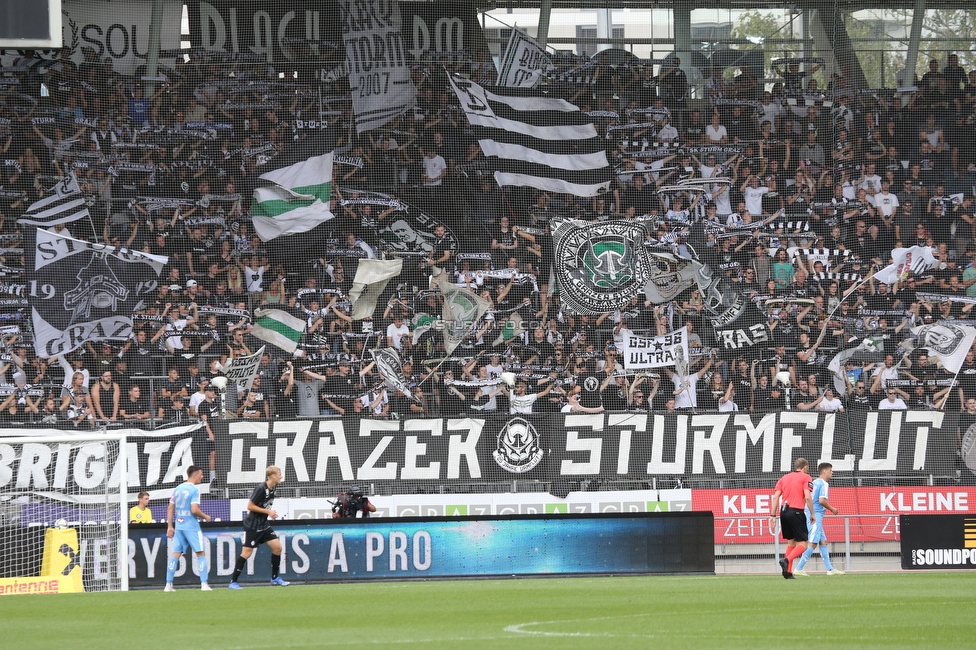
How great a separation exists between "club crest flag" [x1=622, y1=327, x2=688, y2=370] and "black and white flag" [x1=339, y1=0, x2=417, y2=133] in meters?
6.46

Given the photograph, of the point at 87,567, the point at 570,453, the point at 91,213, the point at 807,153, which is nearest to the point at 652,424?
the point at 570,453

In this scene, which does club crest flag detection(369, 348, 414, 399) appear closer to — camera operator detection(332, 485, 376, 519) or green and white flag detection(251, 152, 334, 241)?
camera operator detection(332, 485, 376, 519)

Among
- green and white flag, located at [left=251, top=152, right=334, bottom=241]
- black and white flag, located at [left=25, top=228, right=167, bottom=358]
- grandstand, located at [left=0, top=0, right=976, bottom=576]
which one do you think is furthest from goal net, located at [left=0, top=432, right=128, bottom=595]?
green and white flag, located at [left=251, top=152, right=334, bottom=241]

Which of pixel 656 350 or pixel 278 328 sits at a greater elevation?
pixel 278 328

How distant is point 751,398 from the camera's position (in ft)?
74.6

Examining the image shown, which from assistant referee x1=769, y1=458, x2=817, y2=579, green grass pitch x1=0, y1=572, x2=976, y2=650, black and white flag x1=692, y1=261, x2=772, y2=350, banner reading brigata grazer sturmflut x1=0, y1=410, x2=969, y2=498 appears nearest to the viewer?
green grass pitch x1=0, y1=572, x2=976, y2=650

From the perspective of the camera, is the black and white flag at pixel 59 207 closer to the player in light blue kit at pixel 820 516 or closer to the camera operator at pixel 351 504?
the camera operator at pixel 351 504

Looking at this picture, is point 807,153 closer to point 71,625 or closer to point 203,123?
point 203,123

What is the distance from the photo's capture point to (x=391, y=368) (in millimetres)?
22531

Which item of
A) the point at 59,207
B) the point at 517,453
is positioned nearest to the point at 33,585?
the point at 517,453

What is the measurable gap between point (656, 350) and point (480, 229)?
401cm

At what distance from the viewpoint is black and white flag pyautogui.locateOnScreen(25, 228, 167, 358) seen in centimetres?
2227

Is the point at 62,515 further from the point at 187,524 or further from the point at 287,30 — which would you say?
the point at 287,30

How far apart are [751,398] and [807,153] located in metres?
5.31
